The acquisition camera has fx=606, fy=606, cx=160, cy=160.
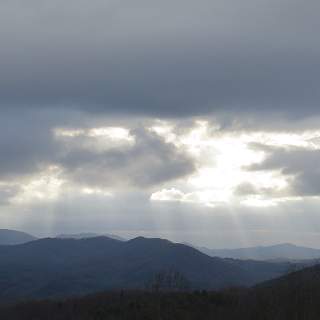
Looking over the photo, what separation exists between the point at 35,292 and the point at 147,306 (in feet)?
527

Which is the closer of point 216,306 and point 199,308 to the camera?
point 216,306

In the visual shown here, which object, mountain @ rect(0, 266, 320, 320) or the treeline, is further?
mountain @ rect(0, 266, 320, 320)

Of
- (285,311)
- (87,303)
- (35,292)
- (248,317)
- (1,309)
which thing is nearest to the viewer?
(285,311)

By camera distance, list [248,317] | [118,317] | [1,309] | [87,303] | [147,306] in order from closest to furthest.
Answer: [248,317] → [118,317] → [147,306] → [87,303] → [1,309]

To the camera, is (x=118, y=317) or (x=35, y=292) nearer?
(x=118, y=317)

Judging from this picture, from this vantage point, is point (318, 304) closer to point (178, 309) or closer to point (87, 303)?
point (178, 309)

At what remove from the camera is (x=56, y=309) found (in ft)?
198

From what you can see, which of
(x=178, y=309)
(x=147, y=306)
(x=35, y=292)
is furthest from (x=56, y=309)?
(x=35, y=292)

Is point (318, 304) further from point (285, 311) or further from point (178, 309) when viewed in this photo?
point (178, 309)

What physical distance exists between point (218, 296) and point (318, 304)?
55.0ft

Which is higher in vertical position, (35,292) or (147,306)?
(35,292)

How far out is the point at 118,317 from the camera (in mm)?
39531

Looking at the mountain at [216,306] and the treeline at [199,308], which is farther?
the mountain at [216,306]

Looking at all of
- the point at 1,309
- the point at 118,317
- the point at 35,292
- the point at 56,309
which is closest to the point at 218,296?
the point at 118,317
